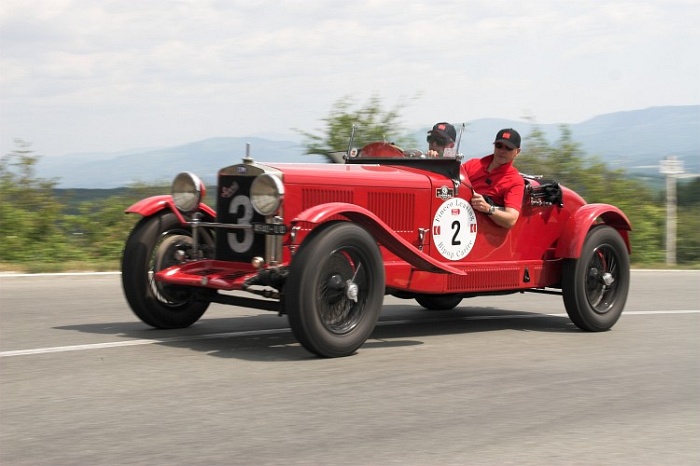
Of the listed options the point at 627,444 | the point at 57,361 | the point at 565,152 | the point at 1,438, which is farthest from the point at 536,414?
Answer: the point at 565,152

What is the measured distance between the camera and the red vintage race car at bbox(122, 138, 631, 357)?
6574mm

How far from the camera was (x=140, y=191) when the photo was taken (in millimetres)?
16078

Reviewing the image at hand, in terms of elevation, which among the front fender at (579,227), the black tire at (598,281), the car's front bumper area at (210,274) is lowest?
the black tire at (598,281)

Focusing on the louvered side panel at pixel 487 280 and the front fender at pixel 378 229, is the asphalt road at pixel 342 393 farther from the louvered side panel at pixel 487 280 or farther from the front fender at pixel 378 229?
the front fender at pixel 378 229

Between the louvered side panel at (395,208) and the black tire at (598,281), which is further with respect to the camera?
the black tire at (598,281)

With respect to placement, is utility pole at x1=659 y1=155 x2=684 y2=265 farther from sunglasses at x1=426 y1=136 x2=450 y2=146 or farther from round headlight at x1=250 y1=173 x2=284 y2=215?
round headlight at x1=250 y1=173 x2=284 y2=215

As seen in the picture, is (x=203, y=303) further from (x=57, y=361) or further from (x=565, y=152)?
(x=565, y=152)

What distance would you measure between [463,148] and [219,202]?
207 cm

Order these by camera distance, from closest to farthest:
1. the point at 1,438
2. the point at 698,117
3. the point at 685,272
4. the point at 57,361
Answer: the point at 1,438 < the point at 57,361 < the point at 685,272 < the point at 698,117

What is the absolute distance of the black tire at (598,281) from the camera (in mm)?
8312

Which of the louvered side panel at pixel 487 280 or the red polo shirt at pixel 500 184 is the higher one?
the red polo shirt at pixel 500 184

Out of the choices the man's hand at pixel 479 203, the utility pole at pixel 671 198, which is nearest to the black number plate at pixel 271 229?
the man's hand at pixel 479 203

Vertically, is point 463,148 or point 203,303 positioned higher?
point 463,148

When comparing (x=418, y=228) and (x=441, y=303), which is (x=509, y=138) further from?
(x=441, y=303)
